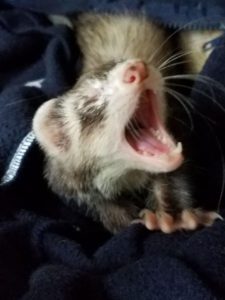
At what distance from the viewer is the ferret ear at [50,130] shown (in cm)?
124

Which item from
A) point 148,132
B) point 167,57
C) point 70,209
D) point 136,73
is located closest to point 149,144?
point 148,132

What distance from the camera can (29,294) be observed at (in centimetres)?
94

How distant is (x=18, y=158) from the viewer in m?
1.30

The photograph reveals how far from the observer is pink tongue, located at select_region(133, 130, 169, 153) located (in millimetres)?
1104

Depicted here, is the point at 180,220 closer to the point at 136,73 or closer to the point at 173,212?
the point at 173,212

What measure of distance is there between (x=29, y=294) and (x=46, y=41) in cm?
81

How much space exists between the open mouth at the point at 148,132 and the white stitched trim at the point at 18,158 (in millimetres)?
257

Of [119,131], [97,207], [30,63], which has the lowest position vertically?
[97,207]

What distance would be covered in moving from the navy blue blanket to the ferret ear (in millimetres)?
71

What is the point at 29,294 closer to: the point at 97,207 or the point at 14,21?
the point at 97,207

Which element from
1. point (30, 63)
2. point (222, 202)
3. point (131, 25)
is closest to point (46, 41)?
point (30, 63)

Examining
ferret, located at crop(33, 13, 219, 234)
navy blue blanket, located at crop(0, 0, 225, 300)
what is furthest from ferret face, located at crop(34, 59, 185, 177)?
navy blue blanket, located at crop(0, 0, 225, 300)

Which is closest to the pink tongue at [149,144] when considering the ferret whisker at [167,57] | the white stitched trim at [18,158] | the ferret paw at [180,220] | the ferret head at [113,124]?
the ferret head at [113,124]

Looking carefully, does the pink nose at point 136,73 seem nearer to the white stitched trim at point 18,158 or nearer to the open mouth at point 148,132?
the open mouth at point 148,132
